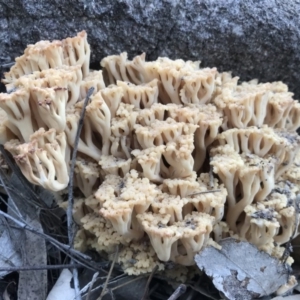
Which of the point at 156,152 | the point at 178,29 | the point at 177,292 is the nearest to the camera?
the point at 177,292

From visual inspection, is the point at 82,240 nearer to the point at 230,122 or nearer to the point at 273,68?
the point at 230,122

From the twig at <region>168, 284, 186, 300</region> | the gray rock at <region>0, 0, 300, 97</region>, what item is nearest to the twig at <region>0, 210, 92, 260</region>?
the twig at <region>168, 284, 186, 300</region>

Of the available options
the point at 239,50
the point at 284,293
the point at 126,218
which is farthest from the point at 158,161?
the point at 239,50

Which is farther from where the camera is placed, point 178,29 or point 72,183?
point 178,29

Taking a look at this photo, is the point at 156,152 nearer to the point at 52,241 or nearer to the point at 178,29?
the point at 52,241

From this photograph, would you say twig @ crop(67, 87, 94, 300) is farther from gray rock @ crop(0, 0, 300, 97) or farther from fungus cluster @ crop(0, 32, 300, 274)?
gray rock @ crop(0, 0, 300, 97)

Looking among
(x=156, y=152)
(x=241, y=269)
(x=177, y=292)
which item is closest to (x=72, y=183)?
(x=156, y=152)
